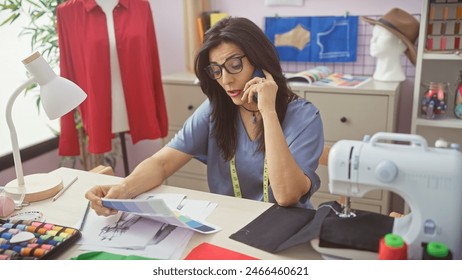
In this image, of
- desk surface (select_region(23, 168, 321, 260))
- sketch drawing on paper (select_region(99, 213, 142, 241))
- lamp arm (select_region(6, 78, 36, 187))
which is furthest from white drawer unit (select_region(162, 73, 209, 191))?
sketch drawing on paper (select_region(99, 213, 142, 241))

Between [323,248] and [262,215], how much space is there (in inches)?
9.8

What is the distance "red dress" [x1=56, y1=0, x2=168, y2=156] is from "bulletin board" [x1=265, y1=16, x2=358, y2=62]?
839 millimetres

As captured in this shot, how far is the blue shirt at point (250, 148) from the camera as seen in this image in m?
1.48

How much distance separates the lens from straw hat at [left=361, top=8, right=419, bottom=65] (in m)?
2.40

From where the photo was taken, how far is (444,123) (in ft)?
7.52

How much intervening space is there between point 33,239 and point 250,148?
0.78 m

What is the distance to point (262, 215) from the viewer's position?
1.29 m

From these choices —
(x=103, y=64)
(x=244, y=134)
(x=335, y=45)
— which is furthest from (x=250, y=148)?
(x=335, y=45)

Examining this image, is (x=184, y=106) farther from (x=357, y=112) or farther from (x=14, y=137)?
(x=14, y=137)

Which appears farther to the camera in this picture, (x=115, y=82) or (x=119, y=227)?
(x=115, y=82)

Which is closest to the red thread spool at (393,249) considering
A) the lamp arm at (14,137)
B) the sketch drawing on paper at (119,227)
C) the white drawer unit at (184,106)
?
the sketch drawing on paper at (119,227)

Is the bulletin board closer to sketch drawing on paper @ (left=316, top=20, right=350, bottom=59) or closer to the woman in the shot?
sketch drawing on paper @ (left=316, top=20, right=350, bottom=59)

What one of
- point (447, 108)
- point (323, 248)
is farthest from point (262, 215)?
point (447, 108)

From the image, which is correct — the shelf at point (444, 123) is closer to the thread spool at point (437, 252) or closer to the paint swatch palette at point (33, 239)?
the thread spool at point (437, 252)
